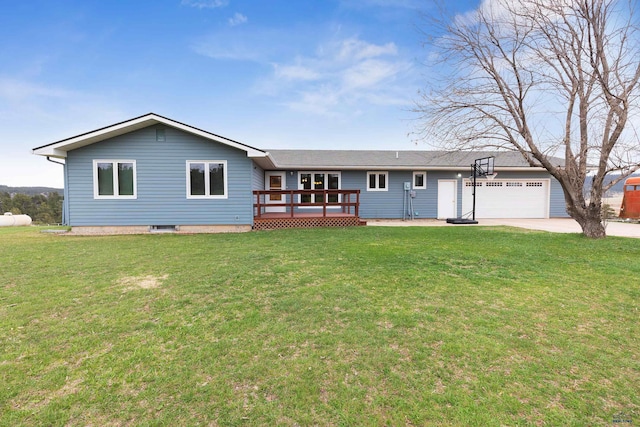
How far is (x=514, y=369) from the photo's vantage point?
2211mm

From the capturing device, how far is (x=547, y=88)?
8.50 meters

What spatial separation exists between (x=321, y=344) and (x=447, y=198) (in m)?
13.8

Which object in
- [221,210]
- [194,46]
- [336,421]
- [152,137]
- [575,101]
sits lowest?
[336,421]

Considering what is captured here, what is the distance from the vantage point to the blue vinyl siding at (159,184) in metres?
9.68

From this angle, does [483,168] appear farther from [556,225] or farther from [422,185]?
[556,225]

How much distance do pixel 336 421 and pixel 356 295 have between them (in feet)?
6.72

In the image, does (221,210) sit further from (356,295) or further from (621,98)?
(621,98)

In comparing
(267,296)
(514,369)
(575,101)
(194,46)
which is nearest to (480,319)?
(514,369)

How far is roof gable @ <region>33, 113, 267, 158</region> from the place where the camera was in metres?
8.84

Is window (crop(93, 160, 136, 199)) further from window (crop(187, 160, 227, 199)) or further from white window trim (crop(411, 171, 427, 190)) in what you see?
white window trim (crop(411, 171, 427, 190))

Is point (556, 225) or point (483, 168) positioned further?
point (483, 168)

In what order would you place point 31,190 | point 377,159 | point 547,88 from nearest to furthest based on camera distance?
point 547,88
point 377,159
point 31,190

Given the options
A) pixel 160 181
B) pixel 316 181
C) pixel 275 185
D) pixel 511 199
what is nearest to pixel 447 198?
pixel 511 199

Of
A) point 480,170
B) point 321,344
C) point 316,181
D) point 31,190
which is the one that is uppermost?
point 31,190
